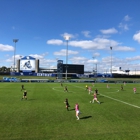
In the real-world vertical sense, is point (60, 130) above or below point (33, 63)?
below

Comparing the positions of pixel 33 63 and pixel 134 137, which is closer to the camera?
pixel 134 137

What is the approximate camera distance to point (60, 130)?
14695 millimetres

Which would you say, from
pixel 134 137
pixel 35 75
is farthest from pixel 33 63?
pixel 134 137

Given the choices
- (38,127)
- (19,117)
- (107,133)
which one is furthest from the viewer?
(19,117)

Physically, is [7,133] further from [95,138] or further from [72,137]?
[95,138]

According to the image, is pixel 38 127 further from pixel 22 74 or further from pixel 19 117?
pixel 22 74

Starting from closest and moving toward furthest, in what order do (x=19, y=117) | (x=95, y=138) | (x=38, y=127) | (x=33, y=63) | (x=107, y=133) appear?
(x=95, y=138), (x=107, y=133), (x=38, y=127), (x=19, y=117), (x=33, y=63)

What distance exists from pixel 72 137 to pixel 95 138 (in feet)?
5.44

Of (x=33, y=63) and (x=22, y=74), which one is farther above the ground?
(x=33, y=63)

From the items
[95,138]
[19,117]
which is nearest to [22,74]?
[19,117]

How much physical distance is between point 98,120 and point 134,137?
16.2ft

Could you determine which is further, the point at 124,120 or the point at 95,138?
the point at 124,120

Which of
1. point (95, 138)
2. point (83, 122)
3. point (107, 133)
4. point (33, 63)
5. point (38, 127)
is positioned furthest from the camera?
point (33, 63)

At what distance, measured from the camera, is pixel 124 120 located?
59.4 feet
